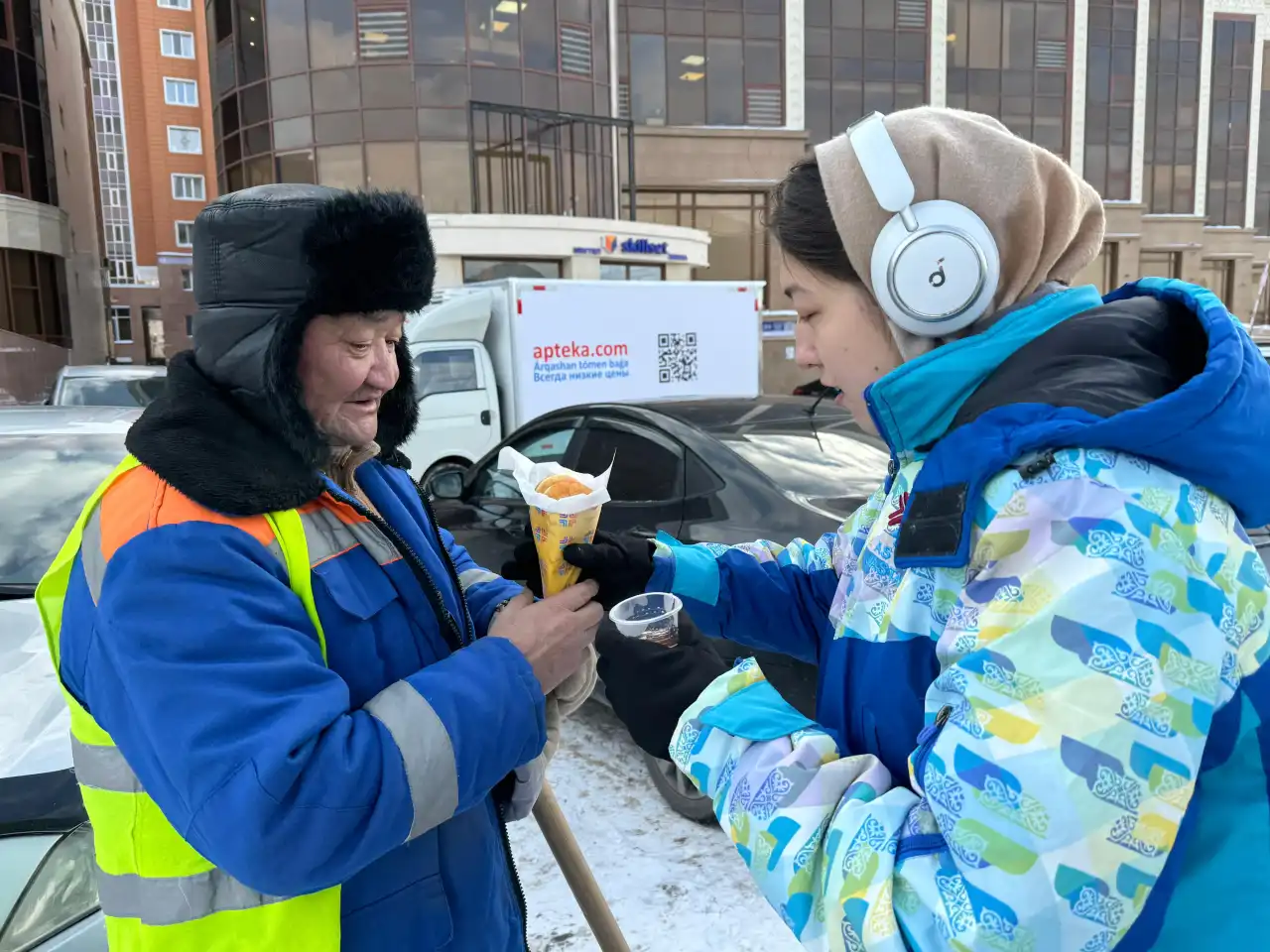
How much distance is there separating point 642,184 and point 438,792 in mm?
29113

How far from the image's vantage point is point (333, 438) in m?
1.45

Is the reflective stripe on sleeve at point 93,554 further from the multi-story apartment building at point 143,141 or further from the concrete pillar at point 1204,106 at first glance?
the multi-story apartment building at point 143,141

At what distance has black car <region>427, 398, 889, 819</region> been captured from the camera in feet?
11.3

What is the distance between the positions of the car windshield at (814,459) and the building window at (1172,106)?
41.1m

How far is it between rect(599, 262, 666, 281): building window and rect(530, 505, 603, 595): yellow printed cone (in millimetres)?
21370

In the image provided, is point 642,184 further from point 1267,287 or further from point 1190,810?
point 1267,287

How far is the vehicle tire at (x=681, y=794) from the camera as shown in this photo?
11.1 ft

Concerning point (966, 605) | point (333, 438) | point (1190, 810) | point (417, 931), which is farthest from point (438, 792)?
point (1190, 810)

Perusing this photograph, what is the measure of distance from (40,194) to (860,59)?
27.1 meters

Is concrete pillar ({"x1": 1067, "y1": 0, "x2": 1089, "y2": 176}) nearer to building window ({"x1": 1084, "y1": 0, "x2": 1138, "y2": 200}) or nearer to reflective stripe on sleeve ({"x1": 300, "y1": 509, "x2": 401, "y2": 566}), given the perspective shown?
building window ({"x1": 1084, "y1": 0, "x2": 1138, "y2": 200})

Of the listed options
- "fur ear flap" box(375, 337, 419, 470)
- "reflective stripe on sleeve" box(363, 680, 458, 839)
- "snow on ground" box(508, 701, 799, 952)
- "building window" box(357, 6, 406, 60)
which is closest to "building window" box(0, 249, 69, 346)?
"building window" box(357, 6, 406, 60)

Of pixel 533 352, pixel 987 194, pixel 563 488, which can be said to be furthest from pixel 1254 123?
pixel 563 488

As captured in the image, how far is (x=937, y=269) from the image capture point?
1084 millimetres

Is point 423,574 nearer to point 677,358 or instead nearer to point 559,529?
point 559,529
